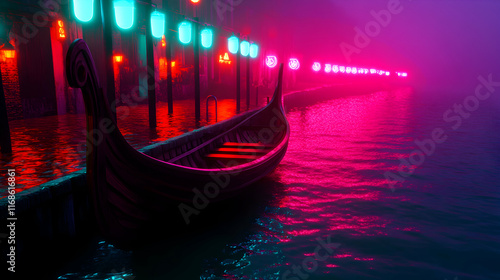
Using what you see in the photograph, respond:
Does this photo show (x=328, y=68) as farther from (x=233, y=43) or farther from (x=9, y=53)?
(x=9, y=53)

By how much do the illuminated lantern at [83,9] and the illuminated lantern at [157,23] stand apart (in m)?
3.06

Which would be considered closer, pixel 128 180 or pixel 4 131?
pixel 128 180

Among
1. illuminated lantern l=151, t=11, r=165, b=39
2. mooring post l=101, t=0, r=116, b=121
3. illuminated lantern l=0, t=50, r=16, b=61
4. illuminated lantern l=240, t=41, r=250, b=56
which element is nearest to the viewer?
mooring post l=101, t=0, r=116, b=121

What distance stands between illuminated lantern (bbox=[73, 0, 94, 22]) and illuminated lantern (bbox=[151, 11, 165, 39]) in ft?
10.0

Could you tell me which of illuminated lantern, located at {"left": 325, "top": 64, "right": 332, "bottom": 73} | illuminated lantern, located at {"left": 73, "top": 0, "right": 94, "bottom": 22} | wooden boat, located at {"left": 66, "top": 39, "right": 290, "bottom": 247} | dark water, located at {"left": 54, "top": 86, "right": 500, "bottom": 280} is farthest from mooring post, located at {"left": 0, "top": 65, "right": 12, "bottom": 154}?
illuminated lantern, located at {"left": 325, "top": 64, "right": 332, "bottom": 73}

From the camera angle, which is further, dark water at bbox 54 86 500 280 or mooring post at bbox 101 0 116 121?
mooring post at bbox 101 0 116 121

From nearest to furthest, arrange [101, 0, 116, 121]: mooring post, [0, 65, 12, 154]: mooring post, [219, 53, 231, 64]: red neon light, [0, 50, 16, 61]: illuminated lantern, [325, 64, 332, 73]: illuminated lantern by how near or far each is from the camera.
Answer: [0, 65, 12, 154]: mooring post, [101, 0, 116, 121]: mooring post, [0, 50, 16, 61]: illuminated lantern, [219, 53, 231, 64]: red neon light, [325, 64, 332, 73]: illuminated lantern

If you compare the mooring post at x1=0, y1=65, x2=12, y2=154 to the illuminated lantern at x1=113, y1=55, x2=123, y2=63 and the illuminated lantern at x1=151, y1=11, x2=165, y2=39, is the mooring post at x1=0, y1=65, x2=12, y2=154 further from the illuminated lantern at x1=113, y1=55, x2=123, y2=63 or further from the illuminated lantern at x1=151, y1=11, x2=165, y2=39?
the illuminated lantern at x1=113, y1=55, x2=123, y2=63

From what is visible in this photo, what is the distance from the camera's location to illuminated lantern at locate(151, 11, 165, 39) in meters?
10.8

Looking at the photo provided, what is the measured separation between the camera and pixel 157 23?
35.7ft

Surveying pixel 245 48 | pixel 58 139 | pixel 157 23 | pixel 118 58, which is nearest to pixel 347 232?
pixel 58 139

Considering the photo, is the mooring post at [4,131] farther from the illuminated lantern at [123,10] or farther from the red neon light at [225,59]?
the red neon light at [225,59]

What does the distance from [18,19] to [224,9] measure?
1946 cm

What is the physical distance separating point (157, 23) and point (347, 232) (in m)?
8.19
